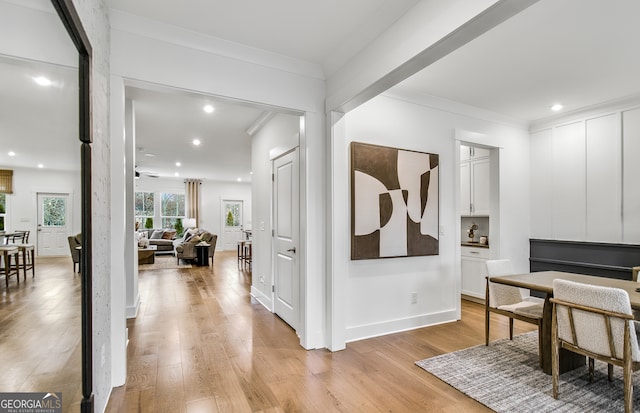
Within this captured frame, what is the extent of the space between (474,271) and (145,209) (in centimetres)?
1088

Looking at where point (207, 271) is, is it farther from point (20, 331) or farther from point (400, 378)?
point (20, 331)

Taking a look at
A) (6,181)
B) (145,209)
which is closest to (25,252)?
(6,181)

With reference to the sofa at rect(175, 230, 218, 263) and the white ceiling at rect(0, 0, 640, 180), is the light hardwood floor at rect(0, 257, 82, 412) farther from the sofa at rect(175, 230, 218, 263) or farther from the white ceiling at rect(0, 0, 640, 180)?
the sofa at rect(175, 230, 218, 263)

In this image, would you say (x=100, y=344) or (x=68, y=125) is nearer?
(x=68, y=125)

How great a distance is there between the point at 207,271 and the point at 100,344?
18.6ft

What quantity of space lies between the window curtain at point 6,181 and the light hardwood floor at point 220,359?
24 cm

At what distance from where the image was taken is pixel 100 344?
1.94 meters

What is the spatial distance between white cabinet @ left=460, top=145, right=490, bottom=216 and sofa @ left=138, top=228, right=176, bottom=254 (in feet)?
28.8

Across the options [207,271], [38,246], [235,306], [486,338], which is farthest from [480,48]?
[207,271]

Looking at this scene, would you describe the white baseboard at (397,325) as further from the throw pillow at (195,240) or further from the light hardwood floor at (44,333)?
the throw pillow at (195,240)

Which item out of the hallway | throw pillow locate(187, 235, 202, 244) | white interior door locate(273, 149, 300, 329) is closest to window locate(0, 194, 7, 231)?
the hallway

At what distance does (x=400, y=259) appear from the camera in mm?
3576

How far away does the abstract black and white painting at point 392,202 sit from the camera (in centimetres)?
331

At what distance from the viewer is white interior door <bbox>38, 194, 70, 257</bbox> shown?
3.39ft
